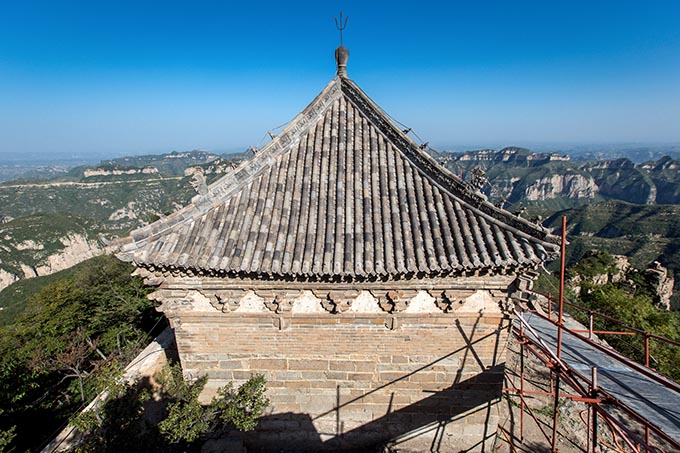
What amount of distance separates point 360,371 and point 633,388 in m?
5.96

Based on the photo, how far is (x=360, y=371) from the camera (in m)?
8.27

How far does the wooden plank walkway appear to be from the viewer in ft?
20.6

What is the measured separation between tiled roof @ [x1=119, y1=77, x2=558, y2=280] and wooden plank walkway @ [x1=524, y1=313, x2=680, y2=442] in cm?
354

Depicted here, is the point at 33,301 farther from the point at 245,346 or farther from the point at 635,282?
the point at 635,282

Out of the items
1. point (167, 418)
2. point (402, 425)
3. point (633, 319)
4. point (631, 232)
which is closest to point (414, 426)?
point (402, 425)

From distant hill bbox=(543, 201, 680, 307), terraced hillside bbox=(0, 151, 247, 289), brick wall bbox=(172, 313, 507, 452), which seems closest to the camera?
brick wall bbox=(172, 313, 507, 452)

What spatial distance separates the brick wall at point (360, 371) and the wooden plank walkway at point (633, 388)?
220 cm

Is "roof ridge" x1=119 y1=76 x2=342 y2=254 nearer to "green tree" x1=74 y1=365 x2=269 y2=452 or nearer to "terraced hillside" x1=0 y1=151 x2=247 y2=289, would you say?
"green tree" x1=74 y1=365 x2=269 y2=452

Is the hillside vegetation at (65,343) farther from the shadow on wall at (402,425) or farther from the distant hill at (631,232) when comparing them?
the distant hill at (631,232)

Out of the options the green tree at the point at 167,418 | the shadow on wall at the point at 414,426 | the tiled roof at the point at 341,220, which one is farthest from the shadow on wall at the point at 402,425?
the tiled roof at the point at 341,220

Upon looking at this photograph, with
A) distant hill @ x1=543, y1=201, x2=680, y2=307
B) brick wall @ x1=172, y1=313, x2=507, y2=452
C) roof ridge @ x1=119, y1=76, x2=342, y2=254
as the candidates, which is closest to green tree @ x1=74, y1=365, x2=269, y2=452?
brick wall @ x1=172, y1=313, x2=507, y2=452

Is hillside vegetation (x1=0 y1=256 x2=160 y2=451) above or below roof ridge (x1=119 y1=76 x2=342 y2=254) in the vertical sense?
below

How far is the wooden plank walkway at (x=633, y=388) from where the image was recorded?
6266mm

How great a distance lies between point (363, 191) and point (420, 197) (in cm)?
133
